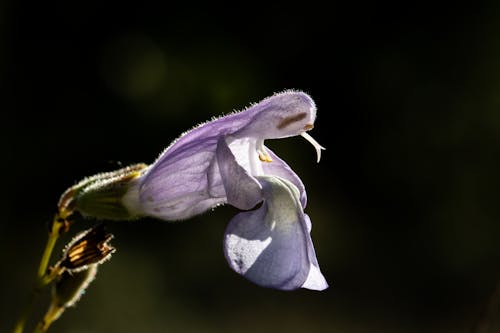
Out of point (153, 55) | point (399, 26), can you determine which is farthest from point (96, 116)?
point (399, 26)

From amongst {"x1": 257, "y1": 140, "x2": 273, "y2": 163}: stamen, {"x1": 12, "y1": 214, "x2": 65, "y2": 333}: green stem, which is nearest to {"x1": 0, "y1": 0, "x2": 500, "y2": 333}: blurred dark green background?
{"x1": 12, "y1": 214, "x2": 65, "y2": 333}: green stem

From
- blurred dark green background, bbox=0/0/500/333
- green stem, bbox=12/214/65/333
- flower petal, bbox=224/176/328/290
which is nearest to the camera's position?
Result: flower petal, bbox=224/176/328/290

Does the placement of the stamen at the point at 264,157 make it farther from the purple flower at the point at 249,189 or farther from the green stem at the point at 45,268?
the green stem at the point at 45,268

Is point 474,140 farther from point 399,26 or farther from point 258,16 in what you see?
point 258,16

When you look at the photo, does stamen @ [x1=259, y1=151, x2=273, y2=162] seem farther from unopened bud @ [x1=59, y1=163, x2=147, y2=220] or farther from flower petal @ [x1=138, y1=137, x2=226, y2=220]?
unopened bud @ [x1=59, y1=163, x2=147, y2=220]

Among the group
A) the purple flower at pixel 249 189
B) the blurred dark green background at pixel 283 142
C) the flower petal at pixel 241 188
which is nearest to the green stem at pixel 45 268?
the purple flower at pixel 249 189

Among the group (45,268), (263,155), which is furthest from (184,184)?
(45,268)

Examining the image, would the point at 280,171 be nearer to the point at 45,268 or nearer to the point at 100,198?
the point at 100,198
